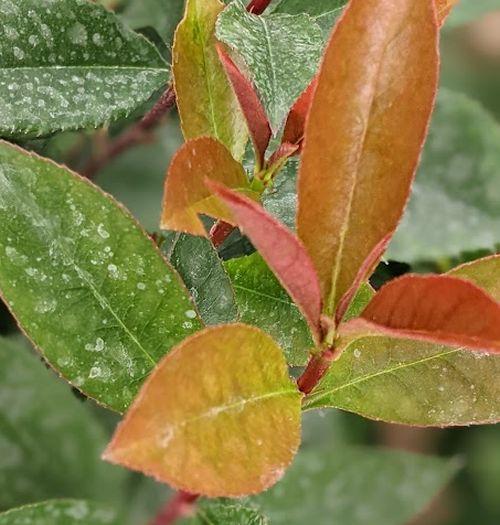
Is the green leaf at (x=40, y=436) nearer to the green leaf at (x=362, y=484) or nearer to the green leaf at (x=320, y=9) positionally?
the green leaf at (x=362, y=484)

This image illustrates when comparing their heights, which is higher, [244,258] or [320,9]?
[320,9]

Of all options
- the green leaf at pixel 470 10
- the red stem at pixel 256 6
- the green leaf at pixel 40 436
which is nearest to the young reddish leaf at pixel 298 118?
the red stem at pixel 256 6

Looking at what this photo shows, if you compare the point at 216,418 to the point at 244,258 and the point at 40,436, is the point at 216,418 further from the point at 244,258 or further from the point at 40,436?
the point at 40,436

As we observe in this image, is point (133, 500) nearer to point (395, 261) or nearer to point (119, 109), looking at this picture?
point (395, 261)

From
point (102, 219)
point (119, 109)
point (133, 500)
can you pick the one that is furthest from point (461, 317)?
point (133, 500)

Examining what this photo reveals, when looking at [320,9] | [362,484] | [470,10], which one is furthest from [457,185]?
[320,9]

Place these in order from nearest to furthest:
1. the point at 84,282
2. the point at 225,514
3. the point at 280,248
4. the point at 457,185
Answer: the point at 280,248, the point at 84,282, the point at 225,514, the point at 457,185

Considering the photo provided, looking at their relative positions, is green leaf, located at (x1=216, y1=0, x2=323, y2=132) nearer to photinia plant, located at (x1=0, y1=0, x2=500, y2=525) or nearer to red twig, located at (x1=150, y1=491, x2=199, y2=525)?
photinia plant, located at (x1=0, y1=0, x2=500, y2=525)
